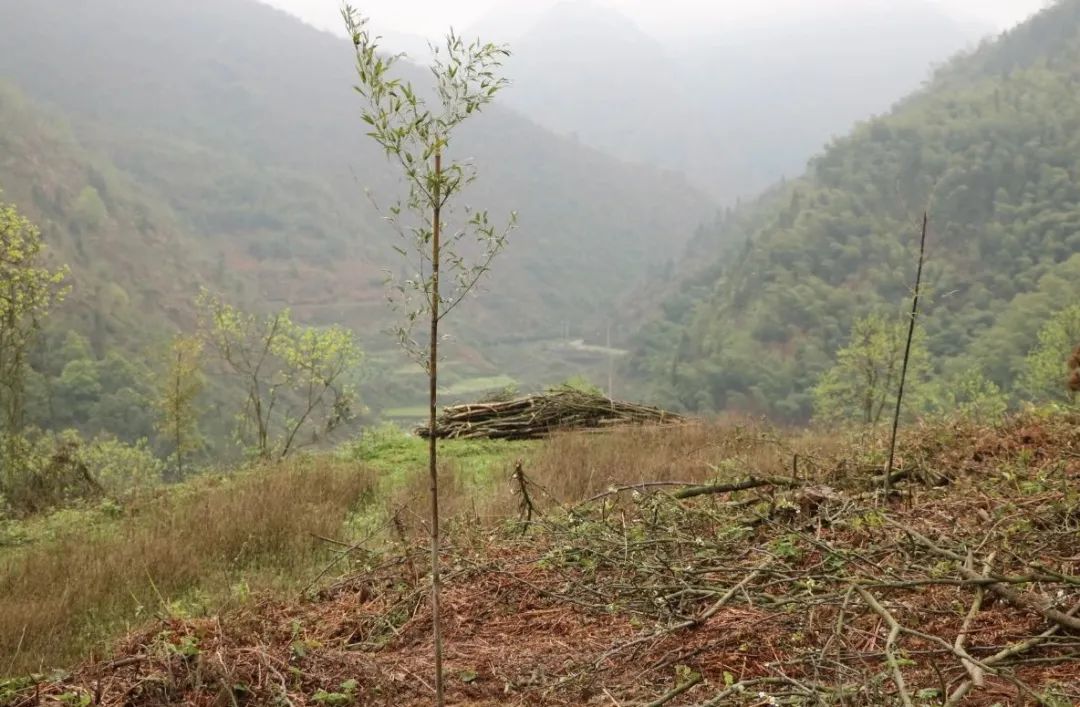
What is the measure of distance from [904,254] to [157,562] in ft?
173

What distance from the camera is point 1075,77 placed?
8294 centimetres

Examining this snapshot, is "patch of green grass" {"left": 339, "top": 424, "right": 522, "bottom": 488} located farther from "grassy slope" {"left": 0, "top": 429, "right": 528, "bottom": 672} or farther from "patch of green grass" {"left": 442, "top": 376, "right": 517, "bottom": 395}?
"patch of green grass" {"left": 442, "top": 376, "right": 517, "bottom": 395}

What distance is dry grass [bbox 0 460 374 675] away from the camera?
4648 mm

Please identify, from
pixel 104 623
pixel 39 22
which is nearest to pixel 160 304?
pixel 104 623

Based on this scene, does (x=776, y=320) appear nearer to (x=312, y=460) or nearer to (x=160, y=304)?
(x=160, y=304)

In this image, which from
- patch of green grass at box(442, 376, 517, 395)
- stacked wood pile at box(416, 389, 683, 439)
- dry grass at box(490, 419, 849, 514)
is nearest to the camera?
dry grass at box(490, 419, 849, 514)

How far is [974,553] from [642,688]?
1.52m

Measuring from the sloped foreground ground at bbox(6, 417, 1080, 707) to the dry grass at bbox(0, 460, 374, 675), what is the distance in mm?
962

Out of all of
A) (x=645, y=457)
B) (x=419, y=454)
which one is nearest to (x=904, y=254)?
(x=419, y=454)

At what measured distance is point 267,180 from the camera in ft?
450

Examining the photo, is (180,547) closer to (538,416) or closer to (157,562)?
(157,562)

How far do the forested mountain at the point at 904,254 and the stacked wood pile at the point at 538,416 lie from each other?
42697 millimetres

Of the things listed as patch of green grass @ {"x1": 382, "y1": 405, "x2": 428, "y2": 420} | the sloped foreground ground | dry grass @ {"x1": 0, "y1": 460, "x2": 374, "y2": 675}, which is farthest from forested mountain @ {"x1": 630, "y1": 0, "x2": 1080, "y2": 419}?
the sloped foreground ground

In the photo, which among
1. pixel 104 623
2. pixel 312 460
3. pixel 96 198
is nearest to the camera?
pixel 104 623
